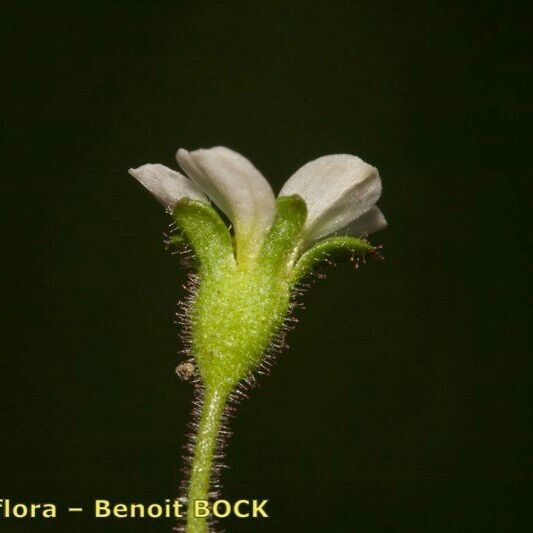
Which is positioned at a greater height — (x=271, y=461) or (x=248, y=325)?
(x=271, y=461)

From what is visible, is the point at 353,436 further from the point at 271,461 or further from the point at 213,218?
the point at 213,218

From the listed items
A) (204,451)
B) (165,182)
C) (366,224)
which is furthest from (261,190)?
(204,451)

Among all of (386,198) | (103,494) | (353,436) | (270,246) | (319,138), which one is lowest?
(270,246)

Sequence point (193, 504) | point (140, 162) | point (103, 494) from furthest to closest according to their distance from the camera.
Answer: point (140, 162) → point (103, 494) → point (193, 504)

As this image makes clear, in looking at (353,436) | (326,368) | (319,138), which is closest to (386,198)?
(319,138)

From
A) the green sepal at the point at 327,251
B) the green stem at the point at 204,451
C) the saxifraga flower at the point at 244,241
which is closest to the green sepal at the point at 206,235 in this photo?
the saxifraga flower at the point at 244,241

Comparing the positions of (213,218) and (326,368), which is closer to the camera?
(213,218)

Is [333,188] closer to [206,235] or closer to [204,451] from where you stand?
[206,235]
